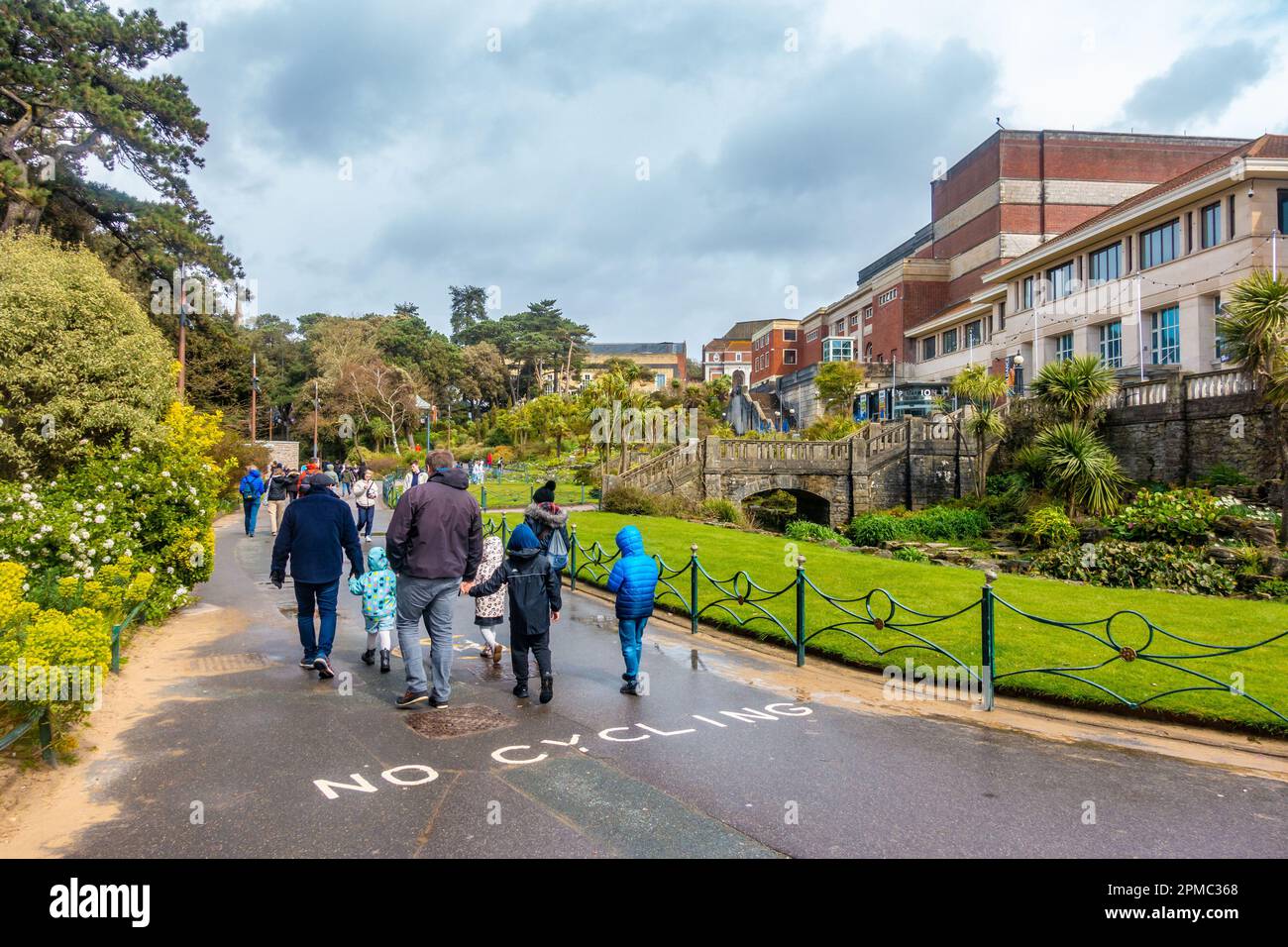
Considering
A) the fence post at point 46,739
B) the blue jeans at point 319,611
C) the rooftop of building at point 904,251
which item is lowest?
the fence post at point 46,739

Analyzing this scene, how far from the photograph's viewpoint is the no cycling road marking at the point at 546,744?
17.3 ft

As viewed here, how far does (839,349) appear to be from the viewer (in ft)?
216

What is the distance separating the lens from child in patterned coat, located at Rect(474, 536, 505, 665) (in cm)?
875

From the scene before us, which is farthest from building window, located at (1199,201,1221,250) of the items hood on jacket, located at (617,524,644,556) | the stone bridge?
hood on jacket, located at (617,524,644,556)

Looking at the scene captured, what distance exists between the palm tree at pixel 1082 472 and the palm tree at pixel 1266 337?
4.22m

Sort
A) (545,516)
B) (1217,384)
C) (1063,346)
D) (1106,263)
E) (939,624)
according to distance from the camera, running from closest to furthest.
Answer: (545,516) → (939,624) → (1217,384) → (1106,263) → (1063,346)

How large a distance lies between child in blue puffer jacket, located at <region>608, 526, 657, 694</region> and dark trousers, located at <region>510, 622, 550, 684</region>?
2.55ft

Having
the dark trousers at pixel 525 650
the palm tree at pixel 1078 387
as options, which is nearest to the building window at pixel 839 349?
the palm tree at pixel 1078 387

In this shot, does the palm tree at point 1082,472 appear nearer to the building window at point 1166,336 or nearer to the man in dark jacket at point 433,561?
the building window at point 1166,336

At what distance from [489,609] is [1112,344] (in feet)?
115

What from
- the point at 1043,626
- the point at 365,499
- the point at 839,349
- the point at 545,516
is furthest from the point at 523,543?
the point at 839,349

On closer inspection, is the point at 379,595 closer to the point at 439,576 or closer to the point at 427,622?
the point at 427,622
